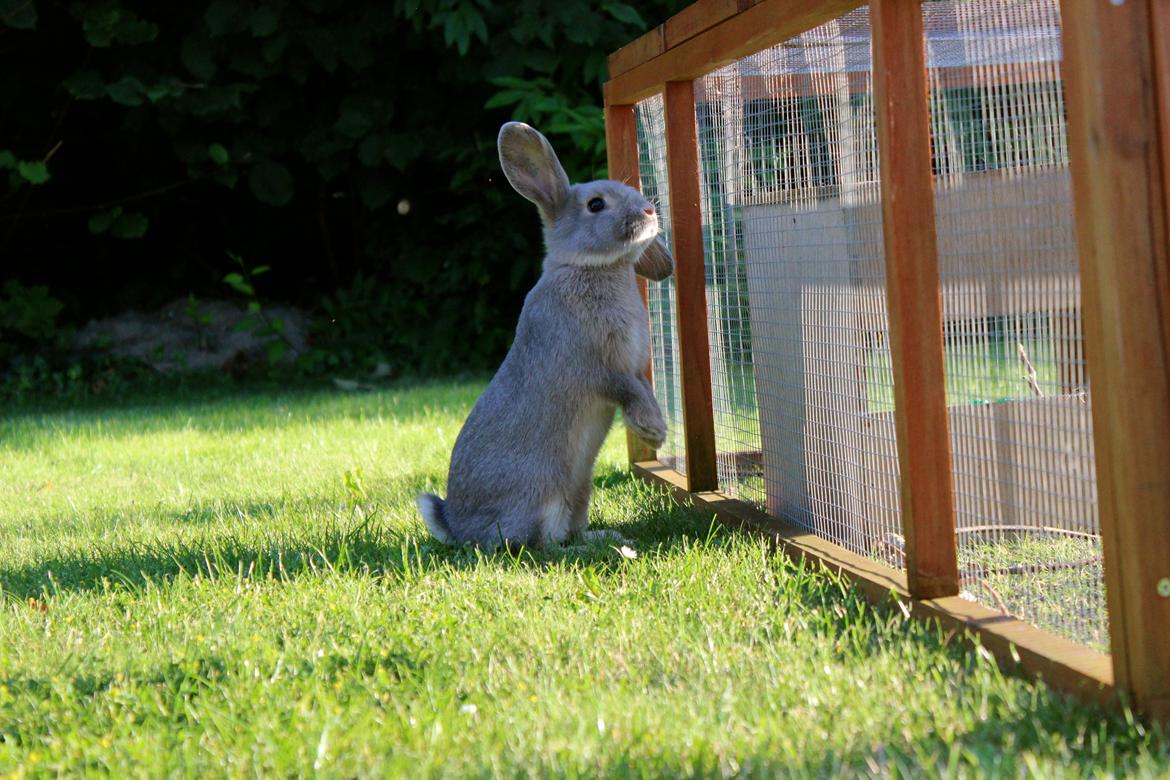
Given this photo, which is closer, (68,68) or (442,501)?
(442,501)

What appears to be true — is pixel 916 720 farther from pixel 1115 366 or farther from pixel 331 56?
pixel 331 56

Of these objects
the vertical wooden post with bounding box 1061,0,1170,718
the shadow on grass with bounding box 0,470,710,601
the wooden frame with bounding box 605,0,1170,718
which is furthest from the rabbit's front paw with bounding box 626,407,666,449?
the vertical wooden post with bounding box 1061,0,1170,718

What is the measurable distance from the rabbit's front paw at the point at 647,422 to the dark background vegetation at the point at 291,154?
162 inches

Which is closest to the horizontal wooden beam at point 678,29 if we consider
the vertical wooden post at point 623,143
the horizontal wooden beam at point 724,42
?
the horizontal wooden beam at point 724,42

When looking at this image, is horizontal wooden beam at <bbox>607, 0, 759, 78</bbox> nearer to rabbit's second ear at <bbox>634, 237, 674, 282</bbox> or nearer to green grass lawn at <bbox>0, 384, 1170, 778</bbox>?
rabbit's second ear at <bbox>634, 237, 674, 282</bbox>

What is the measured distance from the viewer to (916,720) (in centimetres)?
191

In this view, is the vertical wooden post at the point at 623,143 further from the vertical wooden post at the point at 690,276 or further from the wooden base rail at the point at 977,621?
the wooden base rail at the point at 977,621

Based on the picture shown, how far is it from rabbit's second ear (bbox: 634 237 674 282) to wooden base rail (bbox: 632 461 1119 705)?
0.80 meters

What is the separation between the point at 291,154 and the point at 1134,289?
7386 mm

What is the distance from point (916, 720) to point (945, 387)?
31.2 inches

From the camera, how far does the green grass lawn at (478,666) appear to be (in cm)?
185

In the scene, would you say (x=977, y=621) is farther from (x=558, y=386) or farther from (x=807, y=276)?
(x=558, y=386)

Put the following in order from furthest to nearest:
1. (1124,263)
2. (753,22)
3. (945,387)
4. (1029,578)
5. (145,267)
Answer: (145,267), (753,22), (1029,578), (945,387), (1124,263)

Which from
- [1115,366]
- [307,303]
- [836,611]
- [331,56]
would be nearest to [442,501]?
[836,611]
